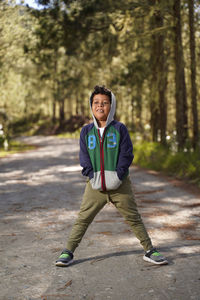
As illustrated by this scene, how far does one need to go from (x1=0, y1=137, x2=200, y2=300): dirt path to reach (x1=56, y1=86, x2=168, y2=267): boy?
0.29 metres

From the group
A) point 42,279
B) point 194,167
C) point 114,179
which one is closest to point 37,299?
point 42,279

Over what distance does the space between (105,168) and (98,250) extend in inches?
44.3

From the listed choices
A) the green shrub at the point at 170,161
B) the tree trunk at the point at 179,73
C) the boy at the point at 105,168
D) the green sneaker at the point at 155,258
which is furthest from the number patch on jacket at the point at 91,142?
the tree trunk at the point at 179,73

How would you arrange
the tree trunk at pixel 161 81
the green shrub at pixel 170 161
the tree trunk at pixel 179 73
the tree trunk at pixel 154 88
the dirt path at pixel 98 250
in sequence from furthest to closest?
the tree trunk at pixel 154 88, the tree trunk at pixel 161 81, the tree trunk at pixel 179 73, the green shrub at pixel 170 161, the dirt path at pixel 98 250

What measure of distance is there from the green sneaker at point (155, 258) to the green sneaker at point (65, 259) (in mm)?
798

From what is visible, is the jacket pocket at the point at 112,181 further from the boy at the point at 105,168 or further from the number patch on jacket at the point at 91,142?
the number patch on jacket at the point at 91,142

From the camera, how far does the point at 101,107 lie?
14.4 ft

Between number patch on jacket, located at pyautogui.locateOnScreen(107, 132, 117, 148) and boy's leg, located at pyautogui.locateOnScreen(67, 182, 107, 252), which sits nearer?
number patch on jacket, located at pyautogui.locateOnScreen(107, 132, 117, 148)

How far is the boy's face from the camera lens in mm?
4375

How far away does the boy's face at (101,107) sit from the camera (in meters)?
4.38

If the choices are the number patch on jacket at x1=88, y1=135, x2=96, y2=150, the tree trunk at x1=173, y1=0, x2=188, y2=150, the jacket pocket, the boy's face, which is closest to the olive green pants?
the jacket pocket

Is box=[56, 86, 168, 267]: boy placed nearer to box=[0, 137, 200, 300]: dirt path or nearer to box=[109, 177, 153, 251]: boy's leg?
box=[109, 177, 153, 251]: boy's leg

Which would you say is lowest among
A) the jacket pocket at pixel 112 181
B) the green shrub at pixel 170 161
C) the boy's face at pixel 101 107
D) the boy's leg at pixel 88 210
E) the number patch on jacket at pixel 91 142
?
the green shrub at pixel 170 161

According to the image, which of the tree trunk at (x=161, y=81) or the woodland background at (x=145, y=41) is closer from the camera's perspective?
the woodland background at (x=145, y=41)
